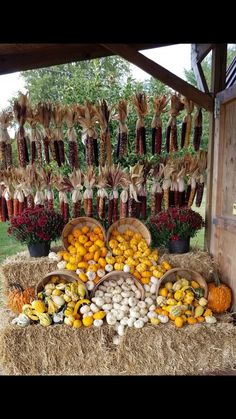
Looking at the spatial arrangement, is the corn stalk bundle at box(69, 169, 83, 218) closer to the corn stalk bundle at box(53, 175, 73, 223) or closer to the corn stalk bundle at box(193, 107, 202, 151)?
the corn stalk bundle at box(53, 175, 73, 223)

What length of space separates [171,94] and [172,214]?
1116 mm

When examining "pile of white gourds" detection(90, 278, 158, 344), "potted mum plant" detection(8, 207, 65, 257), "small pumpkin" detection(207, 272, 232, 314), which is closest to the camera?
"pile of white gourds" detection(90, 278, 158, 344)

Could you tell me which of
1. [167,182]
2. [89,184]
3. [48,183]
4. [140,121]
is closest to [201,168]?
[167,182]

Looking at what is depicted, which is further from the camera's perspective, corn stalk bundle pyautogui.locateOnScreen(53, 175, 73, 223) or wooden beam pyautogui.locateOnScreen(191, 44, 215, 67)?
wooden beam pyautogui.locateOnScreen(191, 44, 215, 67)

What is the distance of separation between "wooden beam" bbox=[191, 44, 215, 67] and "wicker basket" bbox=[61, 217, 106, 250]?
202cm

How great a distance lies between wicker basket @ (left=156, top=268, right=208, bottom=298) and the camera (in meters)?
2.63

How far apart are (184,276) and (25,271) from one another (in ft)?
4.42

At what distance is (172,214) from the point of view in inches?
116

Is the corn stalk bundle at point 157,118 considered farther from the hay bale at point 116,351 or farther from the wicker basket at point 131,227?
the hay bale at point 116,351

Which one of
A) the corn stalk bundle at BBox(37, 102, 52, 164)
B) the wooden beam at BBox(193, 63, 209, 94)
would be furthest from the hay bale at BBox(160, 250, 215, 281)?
the wooden beam at BBox(193, 63, 209, 94)

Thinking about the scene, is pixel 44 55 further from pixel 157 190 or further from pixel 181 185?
pixel 181 185

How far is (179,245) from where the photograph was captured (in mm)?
2986
